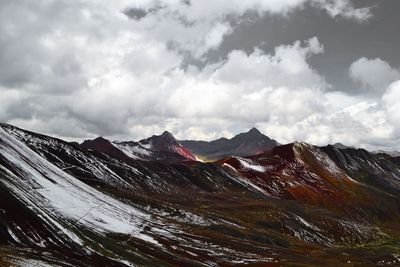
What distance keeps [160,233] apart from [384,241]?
405 feet

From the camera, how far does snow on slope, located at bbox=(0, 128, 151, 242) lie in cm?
9112

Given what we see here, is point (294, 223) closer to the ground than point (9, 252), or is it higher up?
higher up

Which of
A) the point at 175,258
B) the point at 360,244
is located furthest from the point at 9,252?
the point at 360,244

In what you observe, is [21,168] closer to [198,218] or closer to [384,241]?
[198,218]

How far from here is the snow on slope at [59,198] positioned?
299 ft

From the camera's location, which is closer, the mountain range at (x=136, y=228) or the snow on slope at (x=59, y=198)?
the mountain range at (x=136, y=228)

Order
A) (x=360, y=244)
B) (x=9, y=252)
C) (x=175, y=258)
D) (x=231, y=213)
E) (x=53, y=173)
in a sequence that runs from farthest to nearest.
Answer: (x=360, y=244) < (x=231, y=213) < (x=53, y=173) < (x=175, y=258) < (x=9, y=252)

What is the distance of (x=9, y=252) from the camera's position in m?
56.6

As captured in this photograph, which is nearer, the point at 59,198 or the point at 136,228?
the point at 59,198

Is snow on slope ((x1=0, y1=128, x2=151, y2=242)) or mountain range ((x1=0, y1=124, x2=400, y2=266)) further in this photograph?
snow on slope ((x1=0, y1=128, x2=151, y2=242))

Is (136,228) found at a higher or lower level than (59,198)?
lower

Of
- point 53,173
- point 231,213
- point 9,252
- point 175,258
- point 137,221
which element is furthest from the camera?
point 231,213

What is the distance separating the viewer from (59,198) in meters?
106

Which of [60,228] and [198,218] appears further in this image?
[198,218]
